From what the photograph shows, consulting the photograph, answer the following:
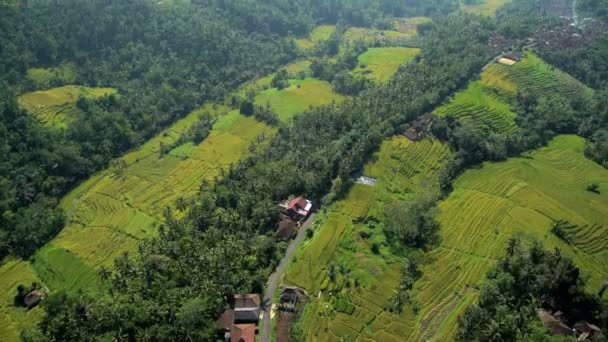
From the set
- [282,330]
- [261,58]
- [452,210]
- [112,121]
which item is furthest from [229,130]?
[282,330]

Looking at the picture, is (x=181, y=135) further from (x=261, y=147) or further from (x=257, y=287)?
(x=257, y=287)

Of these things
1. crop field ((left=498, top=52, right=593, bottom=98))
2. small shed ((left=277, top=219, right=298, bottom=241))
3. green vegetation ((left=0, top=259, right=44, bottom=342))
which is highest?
crop field ((left=498, top=52, right=593, bottom=98))

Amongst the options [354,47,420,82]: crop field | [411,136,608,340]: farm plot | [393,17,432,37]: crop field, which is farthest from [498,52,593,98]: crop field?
[393,17,432,37]: crop field

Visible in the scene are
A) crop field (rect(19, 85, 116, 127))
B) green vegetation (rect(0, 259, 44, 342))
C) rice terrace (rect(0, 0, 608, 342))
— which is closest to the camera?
rice terrace (rect(0, 0, 608, 342))

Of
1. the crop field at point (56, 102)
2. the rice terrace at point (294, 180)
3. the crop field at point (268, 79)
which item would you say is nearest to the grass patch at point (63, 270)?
the rice terrace at point (294, 180)

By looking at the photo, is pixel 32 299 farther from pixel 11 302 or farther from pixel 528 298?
pixel 528 298

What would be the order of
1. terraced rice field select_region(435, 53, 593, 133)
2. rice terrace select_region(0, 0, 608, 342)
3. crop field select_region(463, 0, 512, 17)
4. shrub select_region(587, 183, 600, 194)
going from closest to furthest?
rice terrace select_region(0, 0, 608, 342), shrub select_region(587, 183, 600, 194), terraced rice field select_region(435, 53, 593, 133), crop field select_region(463, 0, 512, 17)

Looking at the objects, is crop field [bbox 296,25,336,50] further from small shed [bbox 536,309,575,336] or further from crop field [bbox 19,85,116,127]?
small shed [bbox 536,309,575,336]

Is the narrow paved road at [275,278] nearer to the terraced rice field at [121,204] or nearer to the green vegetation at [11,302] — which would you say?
the terraced rice field at [121,204]
